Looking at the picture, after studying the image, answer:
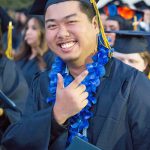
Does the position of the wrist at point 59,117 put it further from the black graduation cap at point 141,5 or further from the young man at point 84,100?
the black graduation cap at point 141,5

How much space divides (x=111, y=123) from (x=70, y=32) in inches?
23.9

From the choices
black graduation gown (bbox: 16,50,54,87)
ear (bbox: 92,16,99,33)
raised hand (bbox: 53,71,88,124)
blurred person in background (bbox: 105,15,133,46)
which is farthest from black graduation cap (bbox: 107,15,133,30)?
raised hand (bbox: 53,71,88,124)

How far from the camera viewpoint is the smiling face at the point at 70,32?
2857 mm

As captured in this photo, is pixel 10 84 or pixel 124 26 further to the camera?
pixel 124 26

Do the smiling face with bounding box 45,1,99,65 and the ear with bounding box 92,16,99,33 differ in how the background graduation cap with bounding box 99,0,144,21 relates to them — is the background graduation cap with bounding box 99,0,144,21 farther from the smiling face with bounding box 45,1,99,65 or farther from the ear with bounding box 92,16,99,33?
the smiling face with bounding box 45,1,99,65

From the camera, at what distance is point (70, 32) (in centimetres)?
286

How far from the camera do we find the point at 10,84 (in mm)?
5199

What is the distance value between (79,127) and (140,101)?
42 cm

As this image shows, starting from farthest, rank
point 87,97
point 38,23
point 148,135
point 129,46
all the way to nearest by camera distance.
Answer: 1. point 38,23
2. point 129,46
3. point 87,97
4. point 148,135

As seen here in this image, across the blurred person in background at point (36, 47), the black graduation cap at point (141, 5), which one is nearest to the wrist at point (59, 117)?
the blurred person in background at point (36, 47)

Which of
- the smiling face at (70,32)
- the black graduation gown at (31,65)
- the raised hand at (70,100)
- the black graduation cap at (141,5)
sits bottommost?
the black graduation gown at (31,65)

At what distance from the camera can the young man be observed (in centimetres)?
273

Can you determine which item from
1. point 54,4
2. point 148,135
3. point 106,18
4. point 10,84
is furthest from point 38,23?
point 148,135

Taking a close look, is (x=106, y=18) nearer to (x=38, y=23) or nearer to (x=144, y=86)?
(x=38, y=23)
